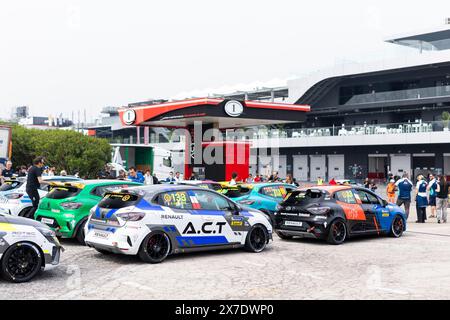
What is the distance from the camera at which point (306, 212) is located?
39.8ft

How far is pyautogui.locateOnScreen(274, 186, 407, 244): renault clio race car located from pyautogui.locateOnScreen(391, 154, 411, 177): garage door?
120ft

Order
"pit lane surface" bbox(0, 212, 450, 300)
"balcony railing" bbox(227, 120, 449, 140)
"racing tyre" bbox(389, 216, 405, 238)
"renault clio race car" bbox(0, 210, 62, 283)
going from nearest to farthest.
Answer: "pit lane surface" bbox(0, 212, 450, 300) < "renault clio race car" bbox(0, 210, 62, 283) < "racing tyre" bbox(389, 216, 405, 238) < "balcony railing" bbox(227, 120, 449, 140)

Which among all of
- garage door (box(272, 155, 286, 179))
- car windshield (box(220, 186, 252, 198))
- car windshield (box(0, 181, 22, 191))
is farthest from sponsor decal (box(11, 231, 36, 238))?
garage door (box(272, 155, 286, 179))

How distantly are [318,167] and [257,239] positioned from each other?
4587 centimetres

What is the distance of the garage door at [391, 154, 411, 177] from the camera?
47750 mm

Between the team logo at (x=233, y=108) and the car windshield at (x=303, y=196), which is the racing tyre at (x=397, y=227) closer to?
the car windshield at (x=303, y=196)

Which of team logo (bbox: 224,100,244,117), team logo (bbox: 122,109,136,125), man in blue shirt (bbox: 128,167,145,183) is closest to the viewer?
man in blue shirt (bbox: 128,167,145,183)

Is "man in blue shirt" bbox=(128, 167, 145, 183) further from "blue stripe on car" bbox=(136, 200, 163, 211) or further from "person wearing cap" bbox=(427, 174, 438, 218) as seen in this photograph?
"blue stripe on car" bbox=(136, 200, 163, 211)

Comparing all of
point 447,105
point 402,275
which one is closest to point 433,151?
point 447,105

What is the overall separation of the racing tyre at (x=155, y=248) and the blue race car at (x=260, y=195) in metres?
4.89

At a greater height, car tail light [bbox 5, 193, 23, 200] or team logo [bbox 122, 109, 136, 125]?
team logo [bbox 122, 109, 136, 125]

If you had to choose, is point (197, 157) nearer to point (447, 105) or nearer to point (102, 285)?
point (102, 285)
